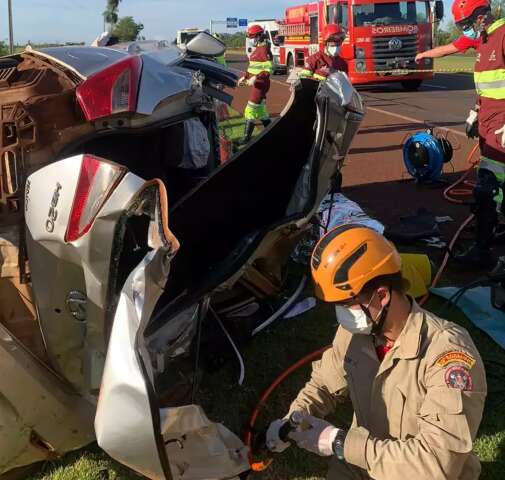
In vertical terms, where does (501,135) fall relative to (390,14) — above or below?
below

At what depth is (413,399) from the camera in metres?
2.04

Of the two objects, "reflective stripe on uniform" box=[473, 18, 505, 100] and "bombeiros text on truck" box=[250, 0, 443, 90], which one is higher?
"bombeiros text on truck" box=[250, 0, 443, 90]

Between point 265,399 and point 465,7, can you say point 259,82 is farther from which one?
point 265,399

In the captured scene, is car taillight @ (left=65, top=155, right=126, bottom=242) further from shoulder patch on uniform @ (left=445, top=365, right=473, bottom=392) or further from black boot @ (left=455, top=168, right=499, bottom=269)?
black boot @ (left=455, top=168, right=499, bottom=269)

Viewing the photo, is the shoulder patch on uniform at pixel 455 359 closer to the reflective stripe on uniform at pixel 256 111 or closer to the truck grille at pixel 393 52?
the reflective stripe on uniform at pixel 256 111

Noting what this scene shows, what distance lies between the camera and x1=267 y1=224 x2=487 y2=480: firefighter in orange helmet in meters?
1.85

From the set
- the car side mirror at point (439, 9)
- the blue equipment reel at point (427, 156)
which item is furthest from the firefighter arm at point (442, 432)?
the car side mirror at point (439, 9)

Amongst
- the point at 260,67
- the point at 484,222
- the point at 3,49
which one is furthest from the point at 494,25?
the point at 3,49

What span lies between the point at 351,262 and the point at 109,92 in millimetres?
1158

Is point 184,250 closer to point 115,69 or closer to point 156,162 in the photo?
point 156,162

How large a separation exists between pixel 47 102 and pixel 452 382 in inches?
68.0

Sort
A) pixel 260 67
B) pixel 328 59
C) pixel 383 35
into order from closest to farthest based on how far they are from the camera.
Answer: pixel 328 59
pixel 260 67
pixel 383 35

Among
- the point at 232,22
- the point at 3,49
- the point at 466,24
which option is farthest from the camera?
the point at 232,22

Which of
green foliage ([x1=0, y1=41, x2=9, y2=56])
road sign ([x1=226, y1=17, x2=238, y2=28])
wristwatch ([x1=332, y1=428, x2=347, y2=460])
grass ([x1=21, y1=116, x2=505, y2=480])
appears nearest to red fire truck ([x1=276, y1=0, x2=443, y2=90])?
green foliage ([x1=0, y1=41, x2=9, y2=56])
